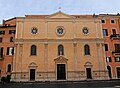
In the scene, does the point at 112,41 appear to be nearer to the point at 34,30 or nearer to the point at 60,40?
the point at 60,40

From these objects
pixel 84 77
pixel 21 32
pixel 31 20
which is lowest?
pixel 84 77

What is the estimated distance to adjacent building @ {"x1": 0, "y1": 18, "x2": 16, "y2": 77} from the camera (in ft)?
124

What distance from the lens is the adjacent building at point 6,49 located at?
124 ft

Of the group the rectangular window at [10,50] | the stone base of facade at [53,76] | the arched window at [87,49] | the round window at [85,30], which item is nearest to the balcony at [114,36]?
the round window at [85,30]

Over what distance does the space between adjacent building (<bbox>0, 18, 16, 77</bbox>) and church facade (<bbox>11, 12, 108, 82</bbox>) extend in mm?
3222

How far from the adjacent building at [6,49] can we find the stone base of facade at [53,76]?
389cm

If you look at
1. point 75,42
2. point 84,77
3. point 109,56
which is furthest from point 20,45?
point 109,56

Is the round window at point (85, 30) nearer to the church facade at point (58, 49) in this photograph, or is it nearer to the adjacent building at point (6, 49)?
the church facade at point (58, 49)

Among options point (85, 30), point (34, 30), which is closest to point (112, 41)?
point (85, 30)

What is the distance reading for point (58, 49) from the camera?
36500mm

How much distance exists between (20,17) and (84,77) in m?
17.1

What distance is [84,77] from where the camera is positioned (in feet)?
115

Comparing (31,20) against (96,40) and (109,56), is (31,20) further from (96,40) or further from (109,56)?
(109,56)

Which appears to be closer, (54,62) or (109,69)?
(54,62)
